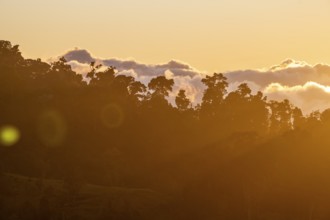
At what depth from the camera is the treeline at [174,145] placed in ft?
342

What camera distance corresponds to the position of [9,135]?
120 m

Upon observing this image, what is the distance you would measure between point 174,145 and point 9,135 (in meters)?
30.7

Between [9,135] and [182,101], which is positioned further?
[182,101]

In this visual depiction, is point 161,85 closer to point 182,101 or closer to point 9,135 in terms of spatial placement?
point 182,101

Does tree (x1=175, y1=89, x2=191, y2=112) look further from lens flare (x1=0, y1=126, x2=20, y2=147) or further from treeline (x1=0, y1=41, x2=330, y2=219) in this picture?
lens flare (x1=0, y1=126, x2=20, y2=147)

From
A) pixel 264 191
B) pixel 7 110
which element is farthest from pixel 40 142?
pixel 264 191

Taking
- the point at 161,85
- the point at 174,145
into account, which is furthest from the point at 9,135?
the point at 161,85

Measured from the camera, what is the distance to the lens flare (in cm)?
11662

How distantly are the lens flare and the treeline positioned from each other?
3.32ft

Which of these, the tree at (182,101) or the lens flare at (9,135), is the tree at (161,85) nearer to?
the tree at (182,101)

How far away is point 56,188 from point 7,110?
104 feet

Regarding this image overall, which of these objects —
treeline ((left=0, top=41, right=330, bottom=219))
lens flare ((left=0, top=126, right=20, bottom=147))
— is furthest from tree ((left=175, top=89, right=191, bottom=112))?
lens flare ((left=0, top=126, right=20, bottom=147))

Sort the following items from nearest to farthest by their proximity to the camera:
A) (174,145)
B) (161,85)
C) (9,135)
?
(9,135) → (174,145) → (161,85)

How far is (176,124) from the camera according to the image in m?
136
